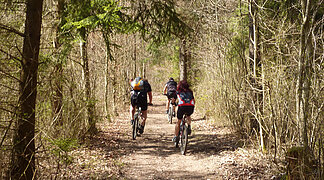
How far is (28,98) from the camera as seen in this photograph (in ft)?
15.3

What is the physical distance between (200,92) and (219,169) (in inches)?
398

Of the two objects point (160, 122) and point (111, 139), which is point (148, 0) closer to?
point (111, 139)

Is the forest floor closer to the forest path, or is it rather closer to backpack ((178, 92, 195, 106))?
the forest path

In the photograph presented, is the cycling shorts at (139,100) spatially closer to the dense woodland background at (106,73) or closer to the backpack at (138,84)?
the backpack at (138,84)

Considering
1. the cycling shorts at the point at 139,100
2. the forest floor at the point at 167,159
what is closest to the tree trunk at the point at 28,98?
the forest floor at the point at 167,159

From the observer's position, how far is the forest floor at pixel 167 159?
645 cm

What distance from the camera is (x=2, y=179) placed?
4320 mm

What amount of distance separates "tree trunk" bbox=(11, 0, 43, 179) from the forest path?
243cm

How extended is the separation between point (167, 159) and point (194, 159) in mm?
753

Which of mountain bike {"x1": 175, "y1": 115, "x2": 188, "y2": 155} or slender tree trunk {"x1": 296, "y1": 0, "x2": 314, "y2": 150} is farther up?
slender tree trunk {"x1": 296, "y1": 0, "x2": 314, "y2": 150}

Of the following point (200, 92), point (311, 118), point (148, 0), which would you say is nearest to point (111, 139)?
point (148, 0)

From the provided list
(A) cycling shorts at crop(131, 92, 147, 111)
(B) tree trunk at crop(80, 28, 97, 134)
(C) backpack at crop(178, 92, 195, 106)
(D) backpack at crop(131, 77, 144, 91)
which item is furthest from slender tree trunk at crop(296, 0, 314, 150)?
(A) cycling shorts at crop(131, 92, 147, 111)

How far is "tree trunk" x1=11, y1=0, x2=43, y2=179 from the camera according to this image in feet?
14.6

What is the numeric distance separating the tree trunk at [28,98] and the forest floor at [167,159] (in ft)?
5.06
